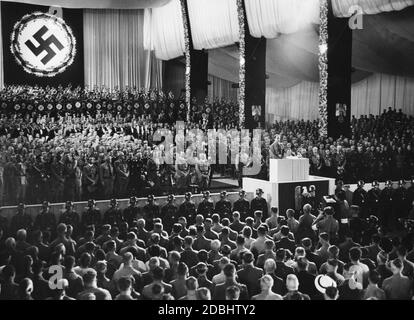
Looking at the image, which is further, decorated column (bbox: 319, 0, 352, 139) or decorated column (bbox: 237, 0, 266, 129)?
decorated column (bbox: 237, 0, 266, 129)

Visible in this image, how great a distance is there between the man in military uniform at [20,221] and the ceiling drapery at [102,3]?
63.5 feet

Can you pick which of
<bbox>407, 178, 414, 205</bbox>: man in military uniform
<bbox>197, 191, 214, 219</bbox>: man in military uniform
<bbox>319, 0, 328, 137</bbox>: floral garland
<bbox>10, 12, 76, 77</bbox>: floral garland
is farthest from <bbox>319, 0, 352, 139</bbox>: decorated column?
<bbox>10, 12, 76, 77</bbox>: floral garland

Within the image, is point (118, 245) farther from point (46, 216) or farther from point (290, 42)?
point (290, 42)

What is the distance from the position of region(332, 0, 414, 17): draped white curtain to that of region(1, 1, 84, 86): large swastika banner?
17.5 m

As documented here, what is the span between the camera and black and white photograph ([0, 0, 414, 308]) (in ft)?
21.4

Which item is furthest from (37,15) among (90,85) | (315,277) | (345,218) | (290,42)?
(315,277)

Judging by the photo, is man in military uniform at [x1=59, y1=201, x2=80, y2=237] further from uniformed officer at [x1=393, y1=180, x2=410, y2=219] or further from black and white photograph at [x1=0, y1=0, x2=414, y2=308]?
uniformed officer at [x1=393, y1=180, x2=410, y2=219]

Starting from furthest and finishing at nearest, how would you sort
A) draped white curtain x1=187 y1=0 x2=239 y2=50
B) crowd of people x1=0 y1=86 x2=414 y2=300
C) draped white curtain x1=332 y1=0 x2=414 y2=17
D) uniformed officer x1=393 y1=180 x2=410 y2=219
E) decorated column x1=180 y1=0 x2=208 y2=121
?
decorated column x1=180 y1=0 x2=208 y2=121
draped white curtain x1=187 y1=0 x2=239 y2=50
draped white curtain x1=332 y1=0 x2=414 y2=17
uniformed officer x1=393 y1=180 x2=410 y2=219
crowd of people x1=0 y1=86 x2=414 y2=300

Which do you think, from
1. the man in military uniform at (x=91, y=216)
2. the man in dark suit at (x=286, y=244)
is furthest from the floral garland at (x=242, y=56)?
the man in dark suit at (x=286, y=244)

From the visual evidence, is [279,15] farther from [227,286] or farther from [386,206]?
[227,286]

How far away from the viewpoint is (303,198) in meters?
12.7

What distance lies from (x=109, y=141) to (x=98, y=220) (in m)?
6.11

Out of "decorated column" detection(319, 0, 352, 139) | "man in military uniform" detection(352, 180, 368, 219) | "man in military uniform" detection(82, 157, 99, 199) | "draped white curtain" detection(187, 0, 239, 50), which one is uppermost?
"draped white curtain" detection(187, 0, 239, 50)

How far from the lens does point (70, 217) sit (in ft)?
35.0
